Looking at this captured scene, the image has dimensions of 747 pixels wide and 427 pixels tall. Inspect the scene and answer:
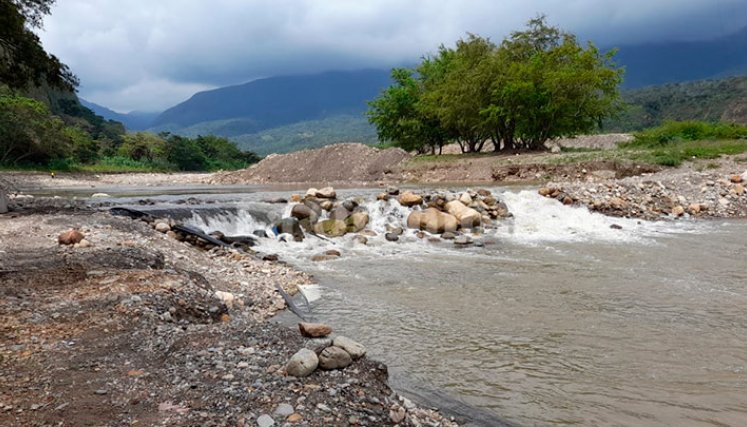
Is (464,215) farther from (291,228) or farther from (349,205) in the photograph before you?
(291,228)

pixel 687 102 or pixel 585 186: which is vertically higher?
pixel 687 102

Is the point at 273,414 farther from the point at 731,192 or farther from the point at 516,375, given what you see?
the point at 731,192

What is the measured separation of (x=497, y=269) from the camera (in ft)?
32.3

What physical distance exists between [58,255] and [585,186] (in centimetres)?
1735

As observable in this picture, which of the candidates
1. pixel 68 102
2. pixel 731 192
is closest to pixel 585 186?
pixel 731 192

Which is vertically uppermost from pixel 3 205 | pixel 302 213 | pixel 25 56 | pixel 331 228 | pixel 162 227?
pixel 25 56

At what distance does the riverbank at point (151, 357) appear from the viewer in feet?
11.0

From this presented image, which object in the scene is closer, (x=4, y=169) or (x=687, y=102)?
(x=4, y=169)

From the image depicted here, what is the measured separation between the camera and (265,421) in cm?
322

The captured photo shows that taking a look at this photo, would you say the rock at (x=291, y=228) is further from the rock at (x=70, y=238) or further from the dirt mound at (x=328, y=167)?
the dirt mound at (x=328, y=167)

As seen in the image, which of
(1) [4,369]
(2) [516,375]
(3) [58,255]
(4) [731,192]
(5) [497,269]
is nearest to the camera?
(1) [4,369]

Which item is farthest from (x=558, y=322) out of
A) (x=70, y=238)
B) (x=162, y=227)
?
(x=162, y=227)

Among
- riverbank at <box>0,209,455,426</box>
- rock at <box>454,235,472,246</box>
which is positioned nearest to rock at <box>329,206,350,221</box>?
rock at <box>454,235,472,246</box>

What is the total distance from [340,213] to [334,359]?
36.3ft
